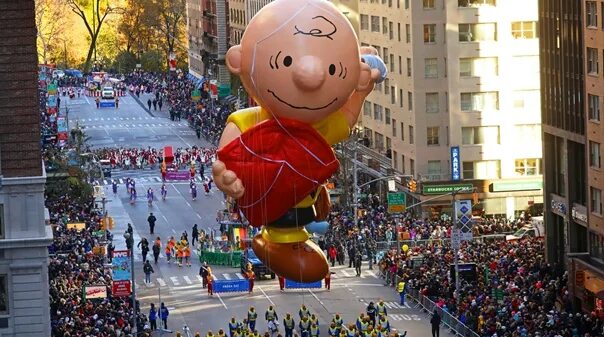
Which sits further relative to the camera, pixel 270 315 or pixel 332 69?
pixel 270 315

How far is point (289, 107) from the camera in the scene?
35.6 meters

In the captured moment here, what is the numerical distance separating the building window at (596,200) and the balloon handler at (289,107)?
4403cm


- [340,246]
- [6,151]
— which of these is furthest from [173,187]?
[6,151]

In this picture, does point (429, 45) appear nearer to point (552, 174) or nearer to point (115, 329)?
point (552, 174)

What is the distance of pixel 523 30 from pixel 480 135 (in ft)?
21.2

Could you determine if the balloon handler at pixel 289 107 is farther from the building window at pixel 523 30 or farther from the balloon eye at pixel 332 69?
the building window at pixel 523 30

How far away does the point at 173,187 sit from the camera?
5113 inches

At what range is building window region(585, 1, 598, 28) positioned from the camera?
79.4m

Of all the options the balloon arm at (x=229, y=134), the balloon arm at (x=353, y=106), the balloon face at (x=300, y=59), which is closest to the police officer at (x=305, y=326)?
the balloon arm at (x=353, y=106)

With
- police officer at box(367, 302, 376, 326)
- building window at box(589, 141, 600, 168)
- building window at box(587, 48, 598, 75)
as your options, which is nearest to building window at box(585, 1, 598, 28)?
building window at box(587, 48, 598, 75)

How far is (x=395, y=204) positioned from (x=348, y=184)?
70.4 feet

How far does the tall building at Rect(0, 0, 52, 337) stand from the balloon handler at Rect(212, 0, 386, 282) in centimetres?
3457

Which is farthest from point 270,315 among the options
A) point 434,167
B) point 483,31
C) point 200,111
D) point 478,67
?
point 200,111

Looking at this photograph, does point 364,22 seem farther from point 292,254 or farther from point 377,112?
point 292,254
